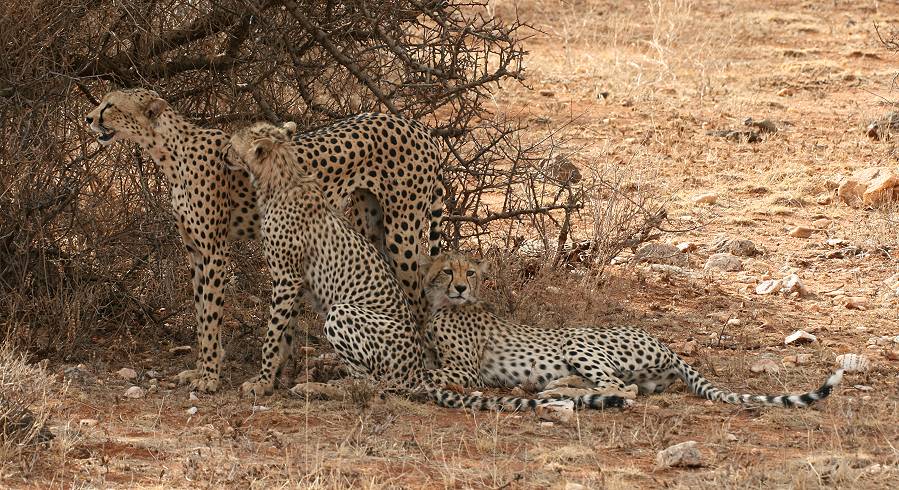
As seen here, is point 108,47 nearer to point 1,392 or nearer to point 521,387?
point 1,392

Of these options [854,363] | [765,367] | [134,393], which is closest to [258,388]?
[134,393]

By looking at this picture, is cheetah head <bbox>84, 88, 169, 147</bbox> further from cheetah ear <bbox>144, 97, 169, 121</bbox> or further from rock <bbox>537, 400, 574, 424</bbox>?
rock <bbox>537, 400, 574, 424</bbox>

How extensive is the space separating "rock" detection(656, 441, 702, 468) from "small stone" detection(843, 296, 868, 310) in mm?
3151

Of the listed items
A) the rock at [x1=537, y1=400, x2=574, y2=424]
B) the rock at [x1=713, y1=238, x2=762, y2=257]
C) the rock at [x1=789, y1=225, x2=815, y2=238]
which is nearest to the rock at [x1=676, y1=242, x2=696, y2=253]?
the rock at [x1=713, y1=238, x2=762, y2=257]

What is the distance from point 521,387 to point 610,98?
23.0ft

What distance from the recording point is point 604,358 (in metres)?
6.26

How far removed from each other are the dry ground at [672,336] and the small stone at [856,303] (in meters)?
0.05

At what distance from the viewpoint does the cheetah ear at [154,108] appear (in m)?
6.21

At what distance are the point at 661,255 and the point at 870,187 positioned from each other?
1928 mm

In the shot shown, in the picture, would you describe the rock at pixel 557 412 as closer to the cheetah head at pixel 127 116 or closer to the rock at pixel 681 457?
the rock at pixel 681 457

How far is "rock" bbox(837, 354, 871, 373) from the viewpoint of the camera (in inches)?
255

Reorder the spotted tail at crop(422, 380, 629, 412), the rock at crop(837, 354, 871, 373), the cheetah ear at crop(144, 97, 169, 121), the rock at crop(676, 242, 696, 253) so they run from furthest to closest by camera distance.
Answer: the rock at crop(676, 242, 696, 253)
the rock at crop(837, 354, 871, 373)
the cheetah ear at crop(144, 97, 169, 121)
the spotted tail at crop(422, 380, 629, 412)

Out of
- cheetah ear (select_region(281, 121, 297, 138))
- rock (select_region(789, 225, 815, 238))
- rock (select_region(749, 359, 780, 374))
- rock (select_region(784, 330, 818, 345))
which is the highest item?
cheetah ear (select_region(281, 121, 297, 138))

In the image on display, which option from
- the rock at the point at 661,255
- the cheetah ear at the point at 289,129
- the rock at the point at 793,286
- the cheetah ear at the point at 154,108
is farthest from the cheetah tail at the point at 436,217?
the rock at the point at 793,286
